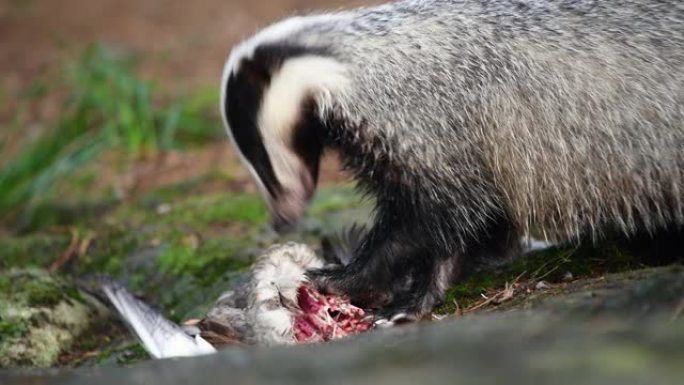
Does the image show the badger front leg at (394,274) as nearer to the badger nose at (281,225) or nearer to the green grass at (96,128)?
the badger nose at (281,225)

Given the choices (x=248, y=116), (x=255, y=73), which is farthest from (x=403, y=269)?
(x=255, y=73)

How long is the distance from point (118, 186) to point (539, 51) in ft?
15.3

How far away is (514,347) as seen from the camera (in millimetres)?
3123

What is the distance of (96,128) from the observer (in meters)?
9.15

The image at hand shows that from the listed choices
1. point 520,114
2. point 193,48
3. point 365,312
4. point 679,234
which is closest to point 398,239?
point 365,312

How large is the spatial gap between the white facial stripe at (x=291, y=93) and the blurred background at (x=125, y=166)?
0.53m

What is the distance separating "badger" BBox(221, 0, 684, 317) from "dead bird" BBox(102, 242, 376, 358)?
16cm

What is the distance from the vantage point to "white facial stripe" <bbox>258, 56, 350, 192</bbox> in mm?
4719

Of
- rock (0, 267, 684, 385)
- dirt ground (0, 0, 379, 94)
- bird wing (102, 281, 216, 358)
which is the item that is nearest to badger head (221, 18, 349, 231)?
bird wing (102, 281, 216, 358)

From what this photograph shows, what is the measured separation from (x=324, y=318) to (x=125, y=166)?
475 cm

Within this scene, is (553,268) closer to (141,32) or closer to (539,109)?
(539,109)

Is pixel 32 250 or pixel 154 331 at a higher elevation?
pixel 154 331

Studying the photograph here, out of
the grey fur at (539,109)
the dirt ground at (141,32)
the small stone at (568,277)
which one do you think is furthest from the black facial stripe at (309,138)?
the dirt ground at (141,32)

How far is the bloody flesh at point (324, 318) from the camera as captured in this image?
14.6ft
